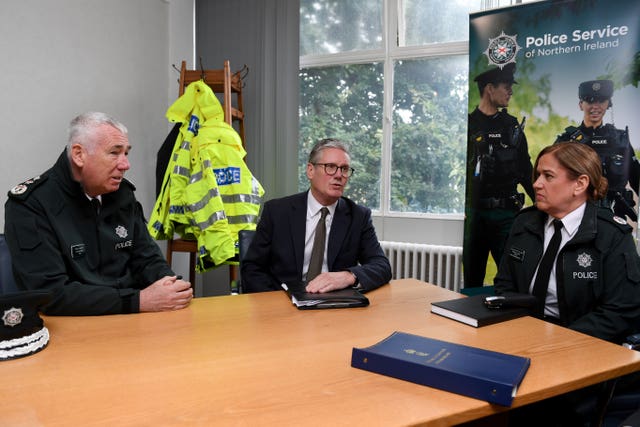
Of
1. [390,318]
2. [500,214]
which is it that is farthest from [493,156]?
[390,318]

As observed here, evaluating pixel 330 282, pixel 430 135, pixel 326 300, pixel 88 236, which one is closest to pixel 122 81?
pixel 88 236

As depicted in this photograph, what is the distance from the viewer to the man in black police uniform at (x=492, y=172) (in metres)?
3.34

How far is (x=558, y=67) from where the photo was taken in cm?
317

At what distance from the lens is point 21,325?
127cm

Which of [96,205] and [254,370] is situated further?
[96,205]

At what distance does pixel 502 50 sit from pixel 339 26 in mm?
1530

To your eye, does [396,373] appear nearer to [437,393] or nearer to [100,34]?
[437,393]

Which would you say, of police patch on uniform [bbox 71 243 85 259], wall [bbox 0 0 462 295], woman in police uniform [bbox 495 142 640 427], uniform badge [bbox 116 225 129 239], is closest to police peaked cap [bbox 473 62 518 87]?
wall [bbox 0 0 462 295]

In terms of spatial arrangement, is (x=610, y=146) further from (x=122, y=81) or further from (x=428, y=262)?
(x=122, y=81)

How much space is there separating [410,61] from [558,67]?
128cm

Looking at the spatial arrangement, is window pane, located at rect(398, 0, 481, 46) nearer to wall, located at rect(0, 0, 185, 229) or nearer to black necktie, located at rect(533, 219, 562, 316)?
wall, located at rect(0, 0, 185, 229)

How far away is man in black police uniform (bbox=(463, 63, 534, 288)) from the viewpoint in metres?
3.34

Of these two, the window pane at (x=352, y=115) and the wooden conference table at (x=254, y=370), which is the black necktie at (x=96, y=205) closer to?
the wooden conference table at (x=254, y=370)

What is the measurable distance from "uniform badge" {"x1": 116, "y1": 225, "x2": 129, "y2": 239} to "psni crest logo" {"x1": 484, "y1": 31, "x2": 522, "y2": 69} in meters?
2.70
